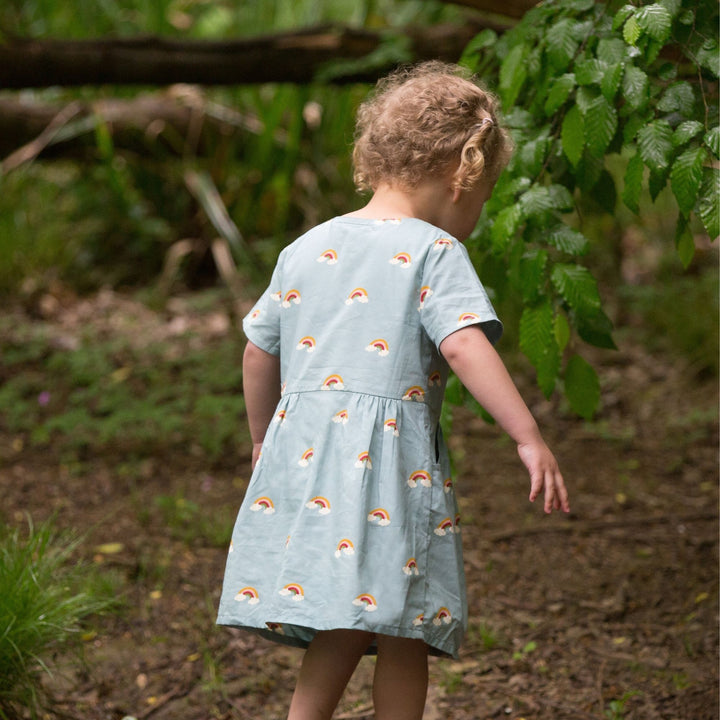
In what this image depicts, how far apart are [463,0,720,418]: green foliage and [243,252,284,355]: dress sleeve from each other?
0.45 meters

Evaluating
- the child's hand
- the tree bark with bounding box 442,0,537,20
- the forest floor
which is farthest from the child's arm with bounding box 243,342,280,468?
the tree bark with bounding box 442,0,537,20

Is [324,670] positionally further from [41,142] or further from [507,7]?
[41,142]

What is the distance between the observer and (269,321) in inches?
73.0

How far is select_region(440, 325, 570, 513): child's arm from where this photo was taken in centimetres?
157

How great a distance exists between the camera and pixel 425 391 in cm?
172

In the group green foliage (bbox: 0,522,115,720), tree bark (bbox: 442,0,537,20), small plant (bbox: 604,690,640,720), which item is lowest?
small plant (bbox: 604,690,640,720)

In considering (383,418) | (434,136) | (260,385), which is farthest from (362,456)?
(434,136)

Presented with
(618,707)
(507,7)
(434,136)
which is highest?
(507,7)

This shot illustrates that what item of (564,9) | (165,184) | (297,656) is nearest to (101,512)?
(297,656)

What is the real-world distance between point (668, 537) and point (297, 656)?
4.56ft

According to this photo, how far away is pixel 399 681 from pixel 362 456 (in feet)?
1.48

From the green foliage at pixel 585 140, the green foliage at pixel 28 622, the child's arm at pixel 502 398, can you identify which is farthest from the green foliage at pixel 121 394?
the child's arm at pixel 502 398

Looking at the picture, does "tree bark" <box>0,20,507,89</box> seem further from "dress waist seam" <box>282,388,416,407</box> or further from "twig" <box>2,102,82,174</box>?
"dress waist seam" <box>282,388,416,407</box>

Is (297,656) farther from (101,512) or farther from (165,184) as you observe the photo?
(165,184)
